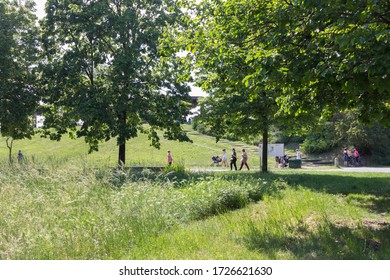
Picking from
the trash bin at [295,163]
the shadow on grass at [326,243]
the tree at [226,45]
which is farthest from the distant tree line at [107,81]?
the trash bin at [295,163]

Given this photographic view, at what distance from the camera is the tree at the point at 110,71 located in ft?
64.7

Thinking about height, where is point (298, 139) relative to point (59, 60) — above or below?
below

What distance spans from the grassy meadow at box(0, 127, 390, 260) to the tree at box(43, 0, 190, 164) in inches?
351

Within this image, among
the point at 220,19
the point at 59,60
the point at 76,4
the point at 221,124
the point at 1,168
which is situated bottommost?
the point at 1,168

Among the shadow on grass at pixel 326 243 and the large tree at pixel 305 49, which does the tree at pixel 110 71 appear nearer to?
the large tree at pixel 305 49

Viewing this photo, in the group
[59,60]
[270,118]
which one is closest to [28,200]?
[270,118]

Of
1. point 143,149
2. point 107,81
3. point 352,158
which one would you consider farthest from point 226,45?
point 143,149

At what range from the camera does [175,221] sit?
291 inches

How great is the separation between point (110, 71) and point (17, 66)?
17.1 ft

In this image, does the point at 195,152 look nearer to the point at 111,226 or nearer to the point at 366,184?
the point at 366,184

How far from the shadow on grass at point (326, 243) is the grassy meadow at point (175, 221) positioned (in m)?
0.01

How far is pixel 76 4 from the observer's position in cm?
2091

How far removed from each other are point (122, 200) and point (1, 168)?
17.8 feet

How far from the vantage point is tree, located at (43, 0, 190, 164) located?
19.7m
